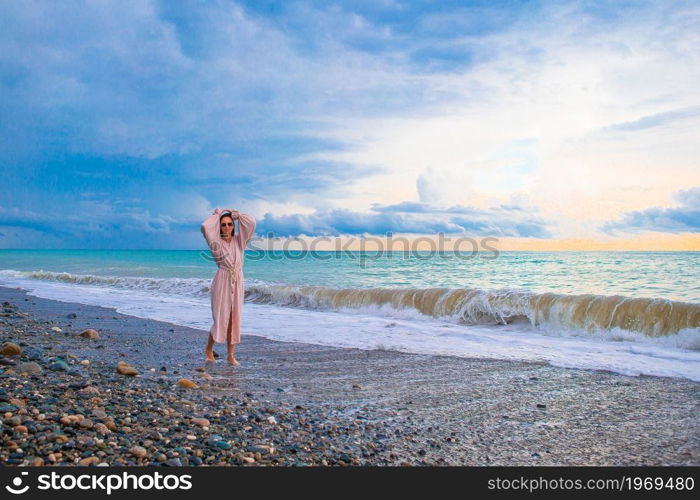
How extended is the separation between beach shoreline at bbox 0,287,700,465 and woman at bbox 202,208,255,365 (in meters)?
0.52

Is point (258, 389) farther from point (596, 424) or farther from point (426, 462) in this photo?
point (596, 424)

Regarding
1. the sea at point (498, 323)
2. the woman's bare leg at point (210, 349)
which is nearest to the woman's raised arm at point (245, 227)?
the woman's bare leg at point (210, 349)

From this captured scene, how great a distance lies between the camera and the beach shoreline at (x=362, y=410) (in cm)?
374

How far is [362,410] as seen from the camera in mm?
5023

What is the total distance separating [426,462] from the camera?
12.3 feet

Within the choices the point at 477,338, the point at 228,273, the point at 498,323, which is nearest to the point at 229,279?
the point at 228,273

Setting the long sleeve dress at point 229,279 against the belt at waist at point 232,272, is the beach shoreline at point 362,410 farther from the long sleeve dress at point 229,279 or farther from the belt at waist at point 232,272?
the belt at waist at point 232,272

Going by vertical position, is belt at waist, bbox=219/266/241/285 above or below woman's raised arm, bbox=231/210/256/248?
below

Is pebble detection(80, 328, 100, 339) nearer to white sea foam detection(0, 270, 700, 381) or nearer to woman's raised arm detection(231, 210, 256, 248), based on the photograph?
white sea foam detection(0, 270, 700, 381)

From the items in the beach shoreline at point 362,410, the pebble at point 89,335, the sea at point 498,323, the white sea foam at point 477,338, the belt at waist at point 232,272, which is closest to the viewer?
the beach shoreline at point 362,410

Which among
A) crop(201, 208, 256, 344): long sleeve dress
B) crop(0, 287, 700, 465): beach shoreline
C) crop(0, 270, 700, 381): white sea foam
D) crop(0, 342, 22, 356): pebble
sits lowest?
crop(0, 270, 700, 381): white sea foam

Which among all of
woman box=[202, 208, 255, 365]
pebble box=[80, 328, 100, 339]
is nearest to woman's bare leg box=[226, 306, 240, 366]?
woman box=[202, 208, 255, 365]

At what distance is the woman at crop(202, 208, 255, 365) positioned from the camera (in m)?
7.18
